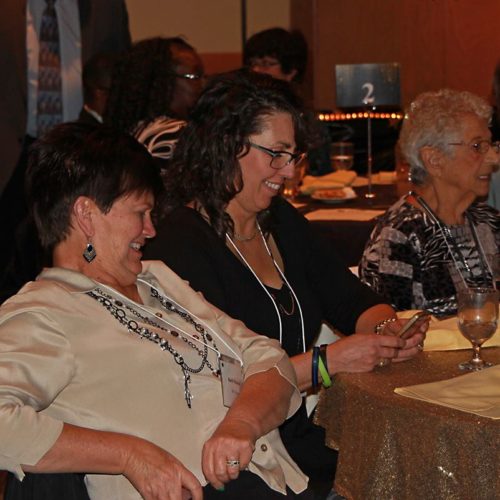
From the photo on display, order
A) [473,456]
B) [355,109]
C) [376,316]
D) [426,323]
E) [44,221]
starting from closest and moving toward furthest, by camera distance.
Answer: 1. [473,456]
2. [44,221]
3. [426,323]
4. [376,316]
5. [355,109]

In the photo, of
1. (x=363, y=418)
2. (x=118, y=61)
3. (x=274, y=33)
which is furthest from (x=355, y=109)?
(x=363, y=418)

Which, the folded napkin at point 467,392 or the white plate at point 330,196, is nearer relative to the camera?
the folded napkin at point 467,392

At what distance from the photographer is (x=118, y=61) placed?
477 centimetres

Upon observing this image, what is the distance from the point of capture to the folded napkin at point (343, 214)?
424cm

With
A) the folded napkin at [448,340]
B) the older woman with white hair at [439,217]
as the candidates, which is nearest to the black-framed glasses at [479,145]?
the older woman with white hair at [439,217]

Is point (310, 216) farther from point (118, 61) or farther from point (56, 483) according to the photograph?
point (56, 483)

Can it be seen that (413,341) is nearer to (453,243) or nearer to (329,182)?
(453,243)

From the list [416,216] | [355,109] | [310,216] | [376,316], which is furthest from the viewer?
[355,109]

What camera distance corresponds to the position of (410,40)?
7.89m

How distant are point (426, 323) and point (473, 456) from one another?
0.56 m

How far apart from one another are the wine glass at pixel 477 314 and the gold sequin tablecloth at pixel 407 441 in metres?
0.09

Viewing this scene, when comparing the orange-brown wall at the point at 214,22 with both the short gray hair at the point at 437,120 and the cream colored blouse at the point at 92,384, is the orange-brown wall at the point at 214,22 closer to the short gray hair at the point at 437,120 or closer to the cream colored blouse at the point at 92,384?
the short gray hair at the point at 437,120

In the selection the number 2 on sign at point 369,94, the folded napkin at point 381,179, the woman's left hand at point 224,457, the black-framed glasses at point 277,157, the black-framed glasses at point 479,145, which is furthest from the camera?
the folded napkin at point 381,179

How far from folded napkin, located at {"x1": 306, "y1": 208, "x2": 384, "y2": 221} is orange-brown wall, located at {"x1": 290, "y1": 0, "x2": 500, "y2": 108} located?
3.45 m
